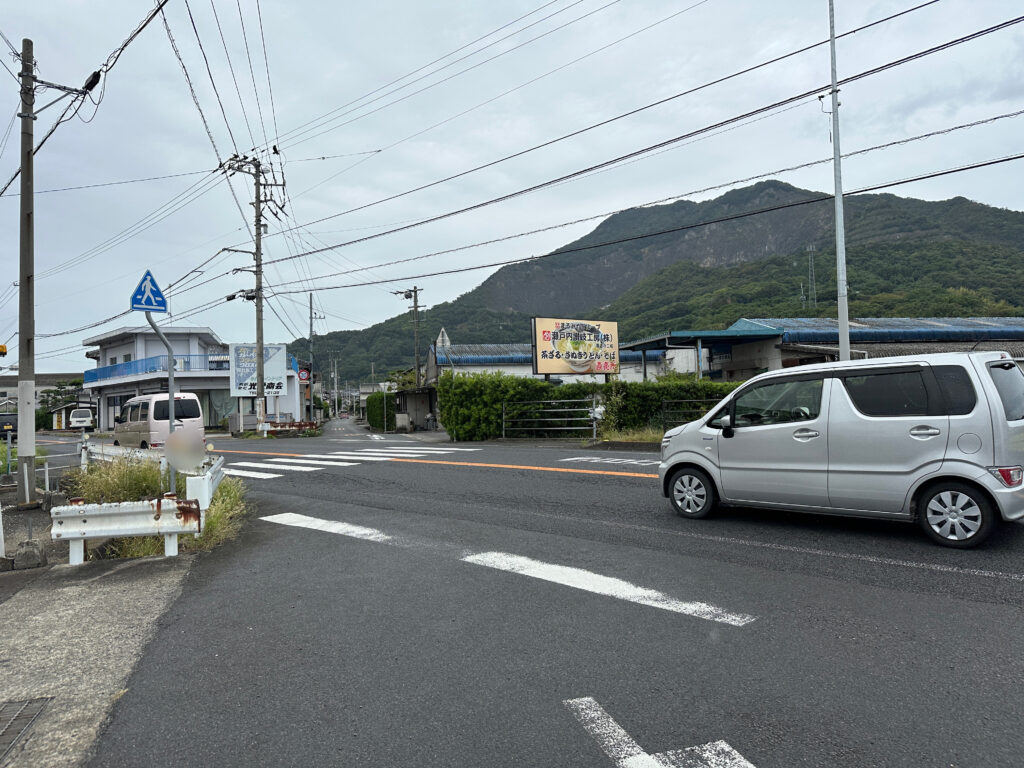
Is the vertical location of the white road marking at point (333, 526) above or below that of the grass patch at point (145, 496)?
below

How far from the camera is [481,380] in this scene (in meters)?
23.8

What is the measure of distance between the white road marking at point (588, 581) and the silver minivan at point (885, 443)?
2.50 metres

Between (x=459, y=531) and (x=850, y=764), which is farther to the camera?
(x=459, y=531)

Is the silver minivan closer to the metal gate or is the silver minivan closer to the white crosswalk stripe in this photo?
the white crosswalk stripe

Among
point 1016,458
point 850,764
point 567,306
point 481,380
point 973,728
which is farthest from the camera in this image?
point 567,306

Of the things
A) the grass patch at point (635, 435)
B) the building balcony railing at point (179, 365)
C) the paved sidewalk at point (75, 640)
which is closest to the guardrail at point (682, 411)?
the grass patch at point (635, 435)

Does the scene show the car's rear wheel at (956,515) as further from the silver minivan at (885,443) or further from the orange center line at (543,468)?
the orange center line at (543,468)

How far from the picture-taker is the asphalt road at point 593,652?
2809 millimetres

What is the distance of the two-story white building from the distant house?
1016 inches

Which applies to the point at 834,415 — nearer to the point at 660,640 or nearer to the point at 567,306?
the point at 660,640

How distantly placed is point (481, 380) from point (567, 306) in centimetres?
7187

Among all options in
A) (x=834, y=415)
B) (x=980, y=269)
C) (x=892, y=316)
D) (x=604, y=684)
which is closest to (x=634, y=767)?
(x=604, y=684)

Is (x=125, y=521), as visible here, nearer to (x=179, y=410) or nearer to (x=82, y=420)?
(x=179, y=410)

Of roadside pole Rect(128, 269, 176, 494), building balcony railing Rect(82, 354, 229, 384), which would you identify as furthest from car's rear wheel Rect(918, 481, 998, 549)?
building balcony railing Rect(82, 354, 229, 384)
